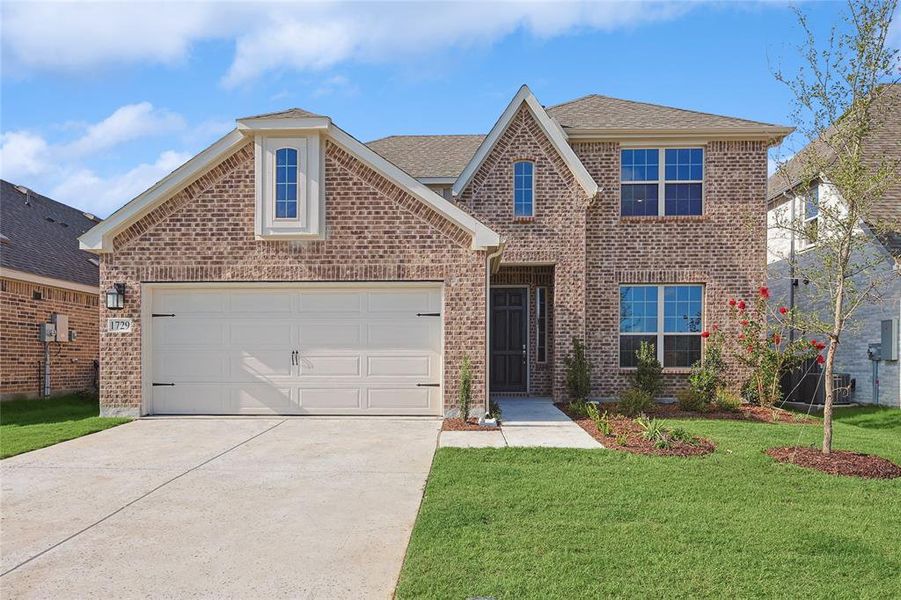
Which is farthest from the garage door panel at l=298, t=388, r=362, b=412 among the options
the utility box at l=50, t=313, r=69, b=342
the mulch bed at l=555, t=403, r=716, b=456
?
the utility box at l=50, t=313, r=69, b=342

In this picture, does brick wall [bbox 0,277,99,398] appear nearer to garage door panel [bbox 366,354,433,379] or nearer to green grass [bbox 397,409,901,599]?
garage door panel [bbox 366,354,433,379]

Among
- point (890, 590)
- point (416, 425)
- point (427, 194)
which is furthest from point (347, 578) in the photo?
point (427, 194)

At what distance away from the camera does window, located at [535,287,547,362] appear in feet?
47.4

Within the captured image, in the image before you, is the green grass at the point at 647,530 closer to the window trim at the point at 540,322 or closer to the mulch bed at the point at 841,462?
the mulch bed at the point at 841,462

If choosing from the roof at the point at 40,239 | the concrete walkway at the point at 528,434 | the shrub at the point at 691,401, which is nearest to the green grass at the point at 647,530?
the concrete walkway at the point at 528,434

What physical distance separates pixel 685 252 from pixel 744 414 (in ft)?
12.4

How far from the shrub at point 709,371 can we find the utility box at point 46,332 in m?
14.0

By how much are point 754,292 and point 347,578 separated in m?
12.3

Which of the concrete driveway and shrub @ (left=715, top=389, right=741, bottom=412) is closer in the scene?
the concrete driveway

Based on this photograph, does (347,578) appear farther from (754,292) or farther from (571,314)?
(754,292)

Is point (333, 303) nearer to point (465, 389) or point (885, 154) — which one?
point (465, 389)

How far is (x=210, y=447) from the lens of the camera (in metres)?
8.62

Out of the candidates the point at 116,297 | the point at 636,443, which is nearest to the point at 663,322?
the point at 636,443

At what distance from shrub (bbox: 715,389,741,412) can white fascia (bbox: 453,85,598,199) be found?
4928mm
